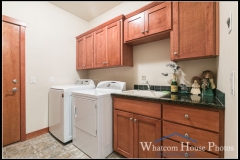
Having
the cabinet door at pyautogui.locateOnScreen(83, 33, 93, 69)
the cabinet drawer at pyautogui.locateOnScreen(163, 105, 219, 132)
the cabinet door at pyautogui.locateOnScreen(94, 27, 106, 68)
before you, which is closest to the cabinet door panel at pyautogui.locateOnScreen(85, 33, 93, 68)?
the cabinet door at pyautogui.locateOnScreen(83, 33, 93, 69)

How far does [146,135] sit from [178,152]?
33 centimetres

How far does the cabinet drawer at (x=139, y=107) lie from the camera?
1186 mm

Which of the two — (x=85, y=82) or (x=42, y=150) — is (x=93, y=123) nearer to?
(x=42, y=150)

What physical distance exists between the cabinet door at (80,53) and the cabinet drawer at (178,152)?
86.4 inches

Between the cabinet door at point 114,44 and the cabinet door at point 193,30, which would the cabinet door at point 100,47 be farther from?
the cabinet door at point 193,30

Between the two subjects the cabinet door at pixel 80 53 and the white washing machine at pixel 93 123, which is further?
the cabinet door at pixel 80 53

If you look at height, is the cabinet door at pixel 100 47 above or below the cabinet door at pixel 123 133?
above

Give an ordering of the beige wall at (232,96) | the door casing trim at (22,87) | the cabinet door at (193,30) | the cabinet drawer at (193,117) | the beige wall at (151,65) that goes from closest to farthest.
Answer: the beige wall at (232,96)
the cabinet drawer at (193,117)
the cabinet door at (193,30)
the beige wall at (151,65)
the door casing trim at (22,87)

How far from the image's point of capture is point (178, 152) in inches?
42.0

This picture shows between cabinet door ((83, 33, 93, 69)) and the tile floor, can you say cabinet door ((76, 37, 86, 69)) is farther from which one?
the tile floor

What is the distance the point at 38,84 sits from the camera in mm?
2107

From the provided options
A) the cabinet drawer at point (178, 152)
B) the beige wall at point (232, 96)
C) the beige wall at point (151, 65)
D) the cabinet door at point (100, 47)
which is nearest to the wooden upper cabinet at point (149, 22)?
the beige wall at point (151, 65)

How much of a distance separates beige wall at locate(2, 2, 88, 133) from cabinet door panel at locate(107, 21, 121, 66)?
1113 millimetres

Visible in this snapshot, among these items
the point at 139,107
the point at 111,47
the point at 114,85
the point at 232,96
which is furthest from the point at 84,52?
the point at 232,96
